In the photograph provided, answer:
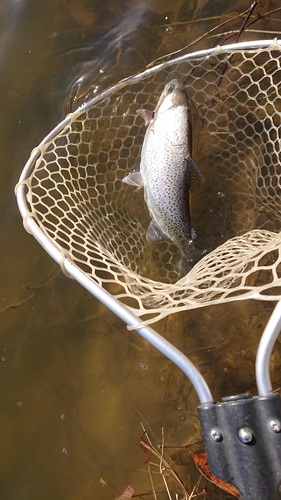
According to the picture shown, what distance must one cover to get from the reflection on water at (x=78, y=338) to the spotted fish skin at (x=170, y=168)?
2.48ft

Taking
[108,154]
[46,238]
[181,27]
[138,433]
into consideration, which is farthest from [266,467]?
[181,27]

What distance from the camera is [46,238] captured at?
1904mm

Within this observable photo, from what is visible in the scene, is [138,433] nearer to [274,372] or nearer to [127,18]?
[274,372]

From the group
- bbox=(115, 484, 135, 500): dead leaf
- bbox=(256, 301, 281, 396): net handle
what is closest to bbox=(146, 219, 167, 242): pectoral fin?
bbox=(256, 301, 281, 396): net handle

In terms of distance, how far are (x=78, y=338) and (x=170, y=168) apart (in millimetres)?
1422

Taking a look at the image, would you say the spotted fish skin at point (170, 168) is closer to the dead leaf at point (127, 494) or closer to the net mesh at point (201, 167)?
the net mesh at point (201, 167)

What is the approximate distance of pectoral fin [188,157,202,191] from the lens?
2590mm

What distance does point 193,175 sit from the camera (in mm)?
2613

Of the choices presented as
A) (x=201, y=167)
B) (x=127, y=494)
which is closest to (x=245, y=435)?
(x=127, y=494)

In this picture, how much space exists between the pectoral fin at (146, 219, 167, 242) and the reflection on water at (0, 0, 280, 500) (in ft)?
2.08

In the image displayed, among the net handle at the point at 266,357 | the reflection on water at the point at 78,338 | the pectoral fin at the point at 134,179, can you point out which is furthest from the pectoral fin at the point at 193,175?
the net handle at the point at 266,357

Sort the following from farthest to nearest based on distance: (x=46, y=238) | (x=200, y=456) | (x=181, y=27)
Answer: (x=181, y=27) → (x=200, y=456) → (x=46, y=238)

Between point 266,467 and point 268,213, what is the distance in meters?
1.78

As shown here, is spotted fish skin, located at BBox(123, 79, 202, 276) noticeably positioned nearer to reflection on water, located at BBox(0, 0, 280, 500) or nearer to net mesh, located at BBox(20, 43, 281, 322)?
net mesh, located at BBox(20, 43, 281, 322)
